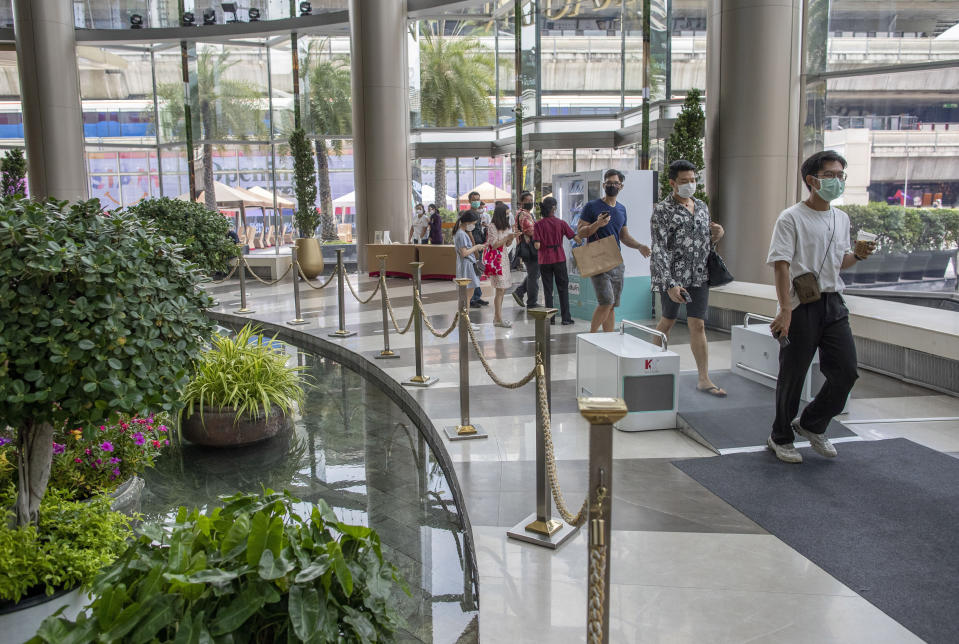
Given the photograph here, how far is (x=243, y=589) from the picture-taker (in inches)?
83.5

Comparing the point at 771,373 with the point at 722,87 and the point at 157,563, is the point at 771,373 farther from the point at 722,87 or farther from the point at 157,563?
the point at 722,87

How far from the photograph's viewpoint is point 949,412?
5734 millimetres

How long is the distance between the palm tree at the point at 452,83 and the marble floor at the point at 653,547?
17515 mm

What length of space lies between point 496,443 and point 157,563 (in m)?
3.29

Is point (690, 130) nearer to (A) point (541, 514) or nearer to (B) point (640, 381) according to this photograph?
(B) point (640, 381)

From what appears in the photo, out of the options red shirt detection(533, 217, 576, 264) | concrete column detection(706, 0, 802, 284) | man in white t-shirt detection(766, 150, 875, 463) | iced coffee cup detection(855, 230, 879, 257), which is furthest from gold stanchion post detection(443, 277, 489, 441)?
concrete column detection(706, 0, 802, 284)

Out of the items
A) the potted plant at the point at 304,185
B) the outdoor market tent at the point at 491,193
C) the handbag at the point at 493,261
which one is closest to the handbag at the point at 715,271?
the handbag at the point at 493,261

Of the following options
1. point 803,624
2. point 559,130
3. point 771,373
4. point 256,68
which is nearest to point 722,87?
point 771,373

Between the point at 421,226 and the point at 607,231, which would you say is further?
the point at 421,226

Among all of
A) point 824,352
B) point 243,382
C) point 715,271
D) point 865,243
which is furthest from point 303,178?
point 865,243

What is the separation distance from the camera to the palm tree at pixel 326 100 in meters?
23.2

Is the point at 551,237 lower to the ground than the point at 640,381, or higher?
higher

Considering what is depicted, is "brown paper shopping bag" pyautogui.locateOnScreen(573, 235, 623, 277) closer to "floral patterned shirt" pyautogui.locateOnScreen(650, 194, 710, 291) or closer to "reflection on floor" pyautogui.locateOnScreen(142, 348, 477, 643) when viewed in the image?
"floral patterned shirt" pyautogui.locateOnScreen(650, 194, 710, 291)

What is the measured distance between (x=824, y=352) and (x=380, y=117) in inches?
627
